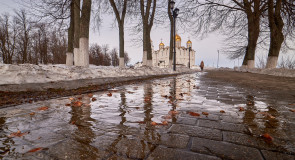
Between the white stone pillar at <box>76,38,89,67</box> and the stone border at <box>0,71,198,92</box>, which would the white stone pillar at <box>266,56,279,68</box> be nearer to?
the stone border at <box>0,71,198,92</box>

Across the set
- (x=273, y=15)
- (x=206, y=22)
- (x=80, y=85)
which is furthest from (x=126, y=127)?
(x=206, y=22)

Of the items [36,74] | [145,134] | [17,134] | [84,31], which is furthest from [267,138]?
[84,31]

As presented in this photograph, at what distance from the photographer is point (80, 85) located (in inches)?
211

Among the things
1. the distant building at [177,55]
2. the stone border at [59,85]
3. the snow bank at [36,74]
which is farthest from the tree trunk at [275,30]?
the distant building at [177,55]

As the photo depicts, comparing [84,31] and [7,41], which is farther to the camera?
[7,41]

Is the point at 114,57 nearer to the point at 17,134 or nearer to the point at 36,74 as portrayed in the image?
the point at 36,74

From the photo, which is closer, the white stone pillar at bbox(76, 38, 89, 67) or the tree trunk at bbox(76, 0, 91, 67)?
the tree trunk at bbox(76, 0, 91, 67)

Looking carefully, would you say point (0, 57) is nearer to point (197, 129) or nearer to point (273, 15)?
point (197, 129)

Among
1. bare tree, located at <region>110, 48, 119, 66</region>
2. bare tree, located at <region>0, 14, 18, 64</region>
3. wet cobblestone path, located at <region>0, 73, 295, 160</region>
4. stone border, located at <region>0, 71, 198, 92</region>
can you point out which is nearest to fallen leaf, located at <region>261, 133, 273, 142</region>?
wet cobblestone path, located at <region>0, 73, 295, 160</region>

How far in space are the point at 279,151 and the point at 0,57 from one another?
39306 mm

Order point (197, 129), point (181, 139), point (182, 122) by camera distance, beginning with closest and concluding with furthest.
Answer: point (181, 139) → point (197, 129) → point (182, 122)

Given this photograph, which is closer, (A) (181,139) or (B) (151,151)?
(B) (151,151)

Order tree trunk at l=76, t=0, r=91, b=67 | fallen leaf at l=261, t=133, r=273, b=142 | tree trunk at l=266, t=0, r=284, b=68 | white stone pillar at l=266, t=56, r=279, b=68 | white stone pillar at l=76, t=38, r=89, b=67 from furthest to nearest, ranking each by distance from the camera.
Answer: white stone pillar at l=266, t=56, r=279, b=68 → tree trunk at l=266, t=0, r=284, b=68 → white stone pillar at l=76, t=38, r=89, b=67 → tree trunk at l=76, t=0, r=91, b=67 → fallen leaf at l=261, t=133, r=273, b=142

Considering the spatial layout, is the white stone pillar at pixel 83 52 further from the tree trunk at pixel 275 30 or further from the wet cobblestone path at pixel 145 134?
the tree trunk at pixel 275 30
